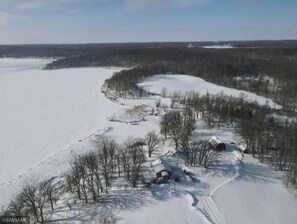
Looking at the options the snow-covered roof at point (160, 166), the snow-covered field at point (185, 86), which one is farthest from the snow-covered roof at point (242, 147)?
the snow-covered field at point (185, 86)

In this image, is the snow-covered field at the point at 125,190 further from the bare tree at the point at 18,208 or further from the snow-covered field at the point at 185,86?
the bare tree at the point at 18,208

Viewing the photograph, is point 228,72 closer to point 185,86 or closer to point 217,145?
point 185,86

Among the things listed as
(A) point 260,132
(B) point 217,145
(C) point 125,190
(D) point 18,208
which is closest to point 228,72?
(A) point 260,132

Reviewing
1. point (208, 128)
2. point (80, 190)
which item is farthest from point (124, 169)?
point (208, 128)

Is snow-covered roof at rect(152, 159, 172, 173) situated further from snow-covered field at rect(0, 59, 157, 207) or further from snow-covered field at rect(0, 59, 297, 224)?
snow-covered field at rect(0, 59, 157, 207)

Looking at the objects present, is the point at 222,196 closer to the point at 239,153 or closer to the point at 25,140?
the point at 239,153

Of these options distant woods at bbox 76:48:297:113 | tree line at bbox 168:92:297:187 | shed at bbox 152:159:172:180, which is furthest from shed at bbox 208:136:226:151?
distant woods at bbox 76:48:297:113
